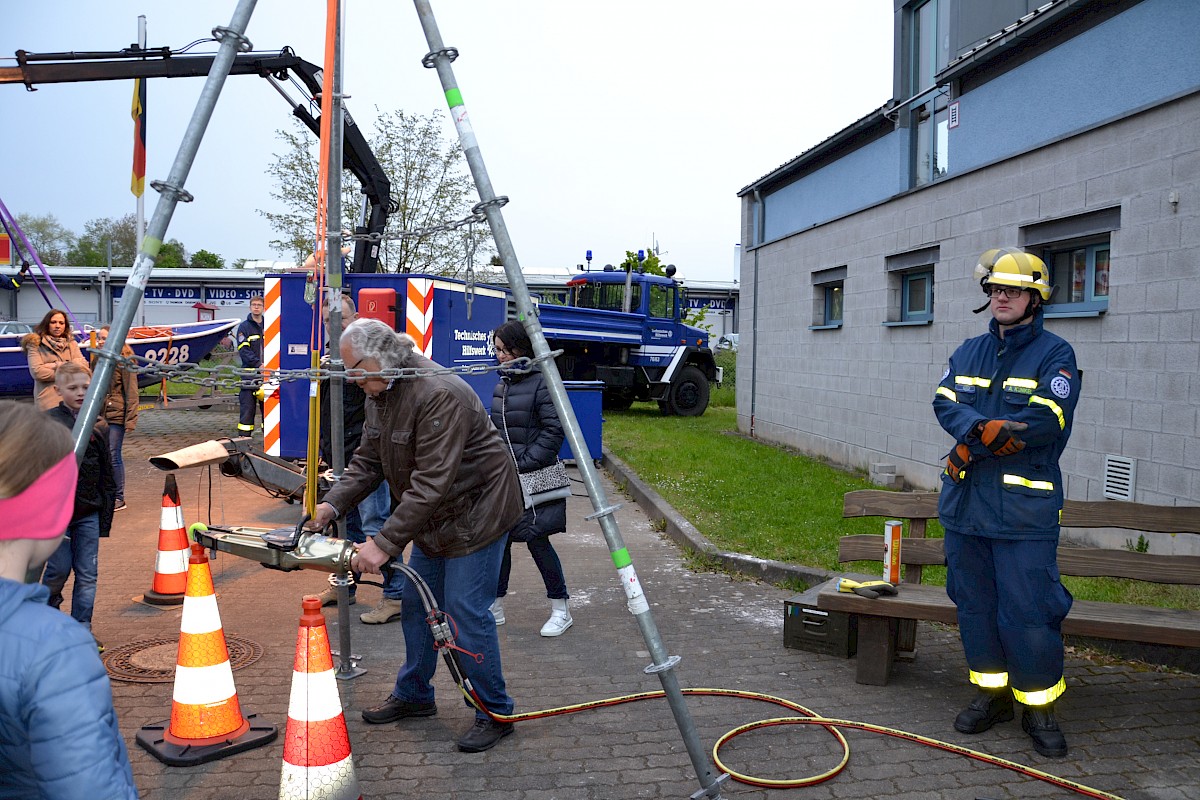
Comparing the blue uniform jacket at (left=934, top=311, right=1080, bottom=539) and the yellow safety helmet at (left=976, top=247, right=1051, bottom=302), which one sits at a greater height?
the yellow safety helmet at (left=976, top=247, right=1051, bottom=302)

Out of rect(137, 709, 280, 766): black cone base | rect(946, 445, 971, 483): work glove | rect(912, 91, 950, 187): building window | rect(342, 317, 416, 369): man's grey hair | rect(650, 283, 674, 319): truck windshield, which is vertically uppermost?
rect(912, 91, 950, 187): building window

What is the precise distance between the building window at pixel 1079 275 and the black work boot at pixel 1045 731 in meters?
4.45

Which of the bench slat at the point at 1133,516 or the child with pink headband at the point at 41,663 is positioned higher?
the child with pink headband at the point at 41,663

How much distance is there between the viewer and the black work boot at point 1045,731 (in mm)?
4027

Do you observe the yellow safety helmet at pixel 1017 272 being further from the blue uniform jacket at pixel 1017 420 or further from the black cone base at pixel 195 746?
the black cone base at pixel 195 746

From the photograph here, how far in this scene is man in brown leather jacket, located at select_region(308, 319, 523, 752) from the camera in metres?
3.91

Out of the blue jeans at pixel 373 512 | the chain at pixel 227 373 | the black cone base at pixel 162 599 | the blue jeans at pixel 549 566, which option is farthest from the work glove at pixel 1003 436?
the black cone base at pixel 162 599

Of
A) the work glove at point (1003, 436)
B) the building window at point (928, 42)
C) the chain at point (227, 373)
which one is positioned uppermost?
the building window at point (928, 42)

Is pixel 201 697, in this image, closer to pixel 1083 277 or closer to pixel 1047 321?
pixel 1047 321

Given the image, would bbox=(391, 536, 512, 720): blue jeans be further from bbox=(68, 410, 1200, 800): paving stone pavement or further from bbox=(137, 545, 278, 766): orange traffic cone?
bbox=(137, 545, 278, 766): orange traffic cone

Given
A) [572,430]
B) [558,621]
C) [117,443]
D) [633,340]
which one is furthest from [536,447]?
[633,340]

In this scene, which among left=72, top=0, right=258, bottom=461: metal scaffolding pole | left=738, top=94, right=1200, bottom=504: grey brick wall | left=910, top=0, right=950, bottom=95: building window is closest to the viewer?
left=72, top=0, right=258, bottom=461: metal scaffolding pole

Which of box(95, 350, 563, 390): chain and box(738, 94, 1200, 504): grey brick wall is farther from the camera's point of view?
box(738, 94, 1200, 504): grey brick wall

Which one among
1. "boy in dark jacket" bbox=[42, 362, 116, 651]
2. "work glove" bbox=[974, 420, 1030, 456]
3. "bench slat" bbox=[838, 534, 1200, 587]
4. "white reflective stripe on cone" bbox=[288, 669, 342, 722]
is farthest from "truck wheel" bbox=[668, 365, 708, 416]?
"white reflective stripe on cone" bbox=[288, 669, 342, 722]
